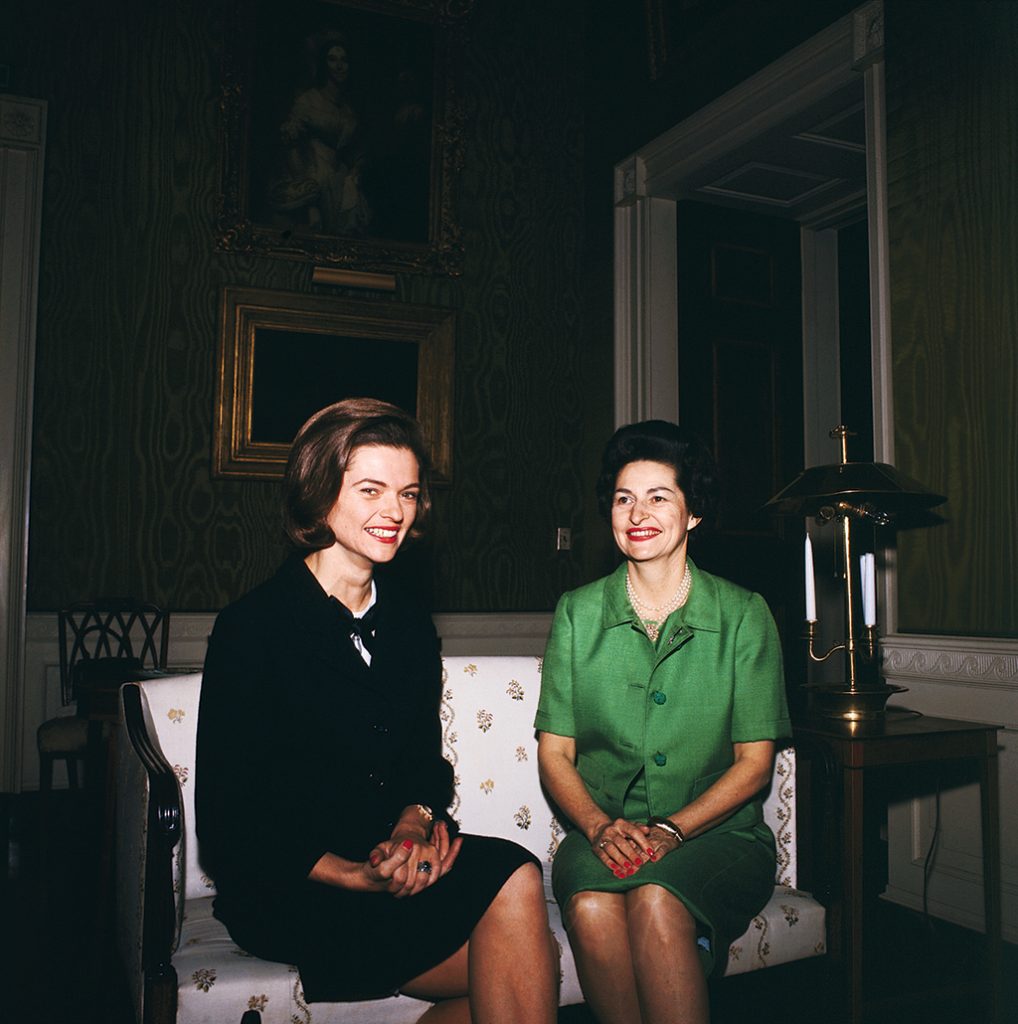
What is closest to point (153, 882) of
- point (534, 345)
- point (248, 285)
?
point (248, 285)

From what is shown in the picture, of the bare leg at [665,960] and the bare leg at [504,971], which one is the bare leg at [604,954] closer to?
the bare leg at [665,960]

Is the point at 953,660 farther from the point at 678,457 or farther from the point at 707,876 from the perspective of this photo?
the point at 707,876

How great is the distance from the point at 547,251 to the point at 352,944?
4.71m

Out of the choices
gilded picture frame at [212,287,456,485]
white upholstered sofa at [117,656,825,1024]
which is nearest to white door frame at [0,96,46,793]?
gilded picture frame at [212,287,456,485]

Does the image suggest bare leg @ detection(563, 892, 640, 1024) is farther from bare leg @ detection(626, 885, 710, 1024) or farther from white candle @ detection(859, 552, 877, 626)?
white candle @ detection(859, 552, 877, 626)

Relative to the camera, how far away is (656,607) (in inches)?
87.9

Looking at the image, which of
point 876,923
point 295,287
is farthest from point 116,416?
point 876,923

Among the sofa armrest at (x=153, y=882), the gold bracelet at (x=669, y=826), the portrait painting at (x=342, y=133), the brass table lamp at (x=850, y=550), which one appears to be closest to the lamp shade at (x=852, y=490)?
the brass table lamp at (x=850, y=550)

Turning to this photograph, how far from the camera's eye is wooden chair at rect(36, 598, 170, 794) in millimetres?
3990

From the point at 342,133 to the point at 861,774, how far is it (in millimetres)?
4234

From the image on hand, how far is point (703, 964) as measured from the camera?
6.01ft

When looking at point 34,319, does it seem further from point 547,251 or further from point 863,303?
point 863,303

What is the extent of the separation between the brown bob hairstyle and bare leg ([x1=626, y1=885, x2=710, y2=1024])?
0.92 m

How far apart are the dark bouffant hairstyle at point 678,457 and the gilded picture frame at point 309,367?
2972mm
